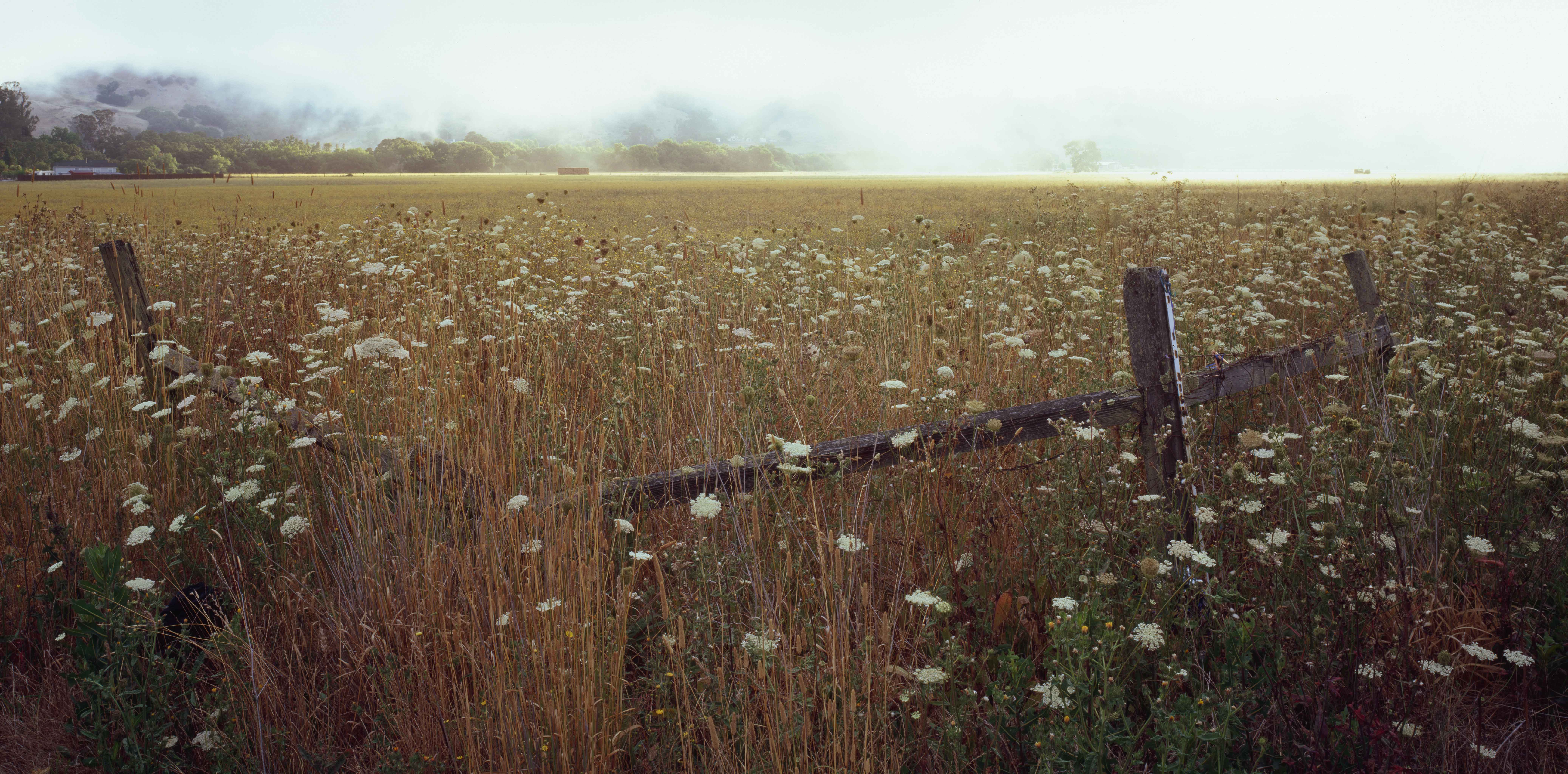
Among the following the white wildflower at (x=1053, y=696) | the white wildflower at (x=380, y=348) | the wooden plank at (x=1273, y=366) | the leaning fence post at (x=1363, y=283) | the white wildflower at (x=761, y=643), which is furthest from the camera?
the leaning fence post at (x=1363, y=283)

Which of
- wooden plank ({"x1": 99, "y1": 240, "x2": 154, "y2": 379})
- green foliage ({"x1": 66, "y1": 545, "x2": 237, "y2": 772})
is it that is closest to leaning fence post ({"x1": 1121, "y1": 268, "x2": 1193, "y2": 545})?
green foliage ({"x1": 66, "y1": 545, "x2": 237, "y2": 772})

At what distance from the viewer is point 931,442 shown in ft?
9.35

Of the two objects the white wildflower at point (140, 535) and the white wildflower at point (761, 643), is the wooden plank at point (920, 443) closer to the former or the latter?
the white wildflower at point (761, 643)

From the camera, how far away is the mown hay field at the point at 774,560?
2189 millimetres

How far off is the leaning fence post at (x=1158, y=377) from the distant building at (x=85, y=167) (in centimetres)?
10053

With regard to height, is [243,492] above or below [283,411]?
below

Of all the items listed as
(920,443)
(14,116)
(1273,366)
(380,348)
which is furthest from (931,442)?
(14,116)

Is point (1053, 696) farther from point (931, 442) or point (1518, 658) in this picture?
point (1518, 658)

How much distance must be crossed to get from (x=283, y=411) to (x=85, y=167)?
11936cm

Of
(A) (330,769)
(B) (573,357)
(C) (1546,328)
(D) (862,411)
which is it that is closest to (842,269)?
(B) (573,357)

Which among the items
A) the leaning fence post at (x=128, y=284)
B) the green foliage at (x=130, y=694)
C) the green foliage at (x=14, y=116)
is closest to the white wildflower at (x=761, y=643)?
the green foliage at (x=130, y=694)

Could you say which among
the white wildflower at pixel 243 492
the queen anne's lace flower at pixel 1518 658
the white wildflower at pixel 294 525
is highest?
the white wildflower at pixel 243 492

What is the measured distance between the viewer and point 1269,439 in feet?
9.16

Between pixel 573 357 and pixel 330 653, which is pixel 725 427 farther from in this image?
pixel 573 357
